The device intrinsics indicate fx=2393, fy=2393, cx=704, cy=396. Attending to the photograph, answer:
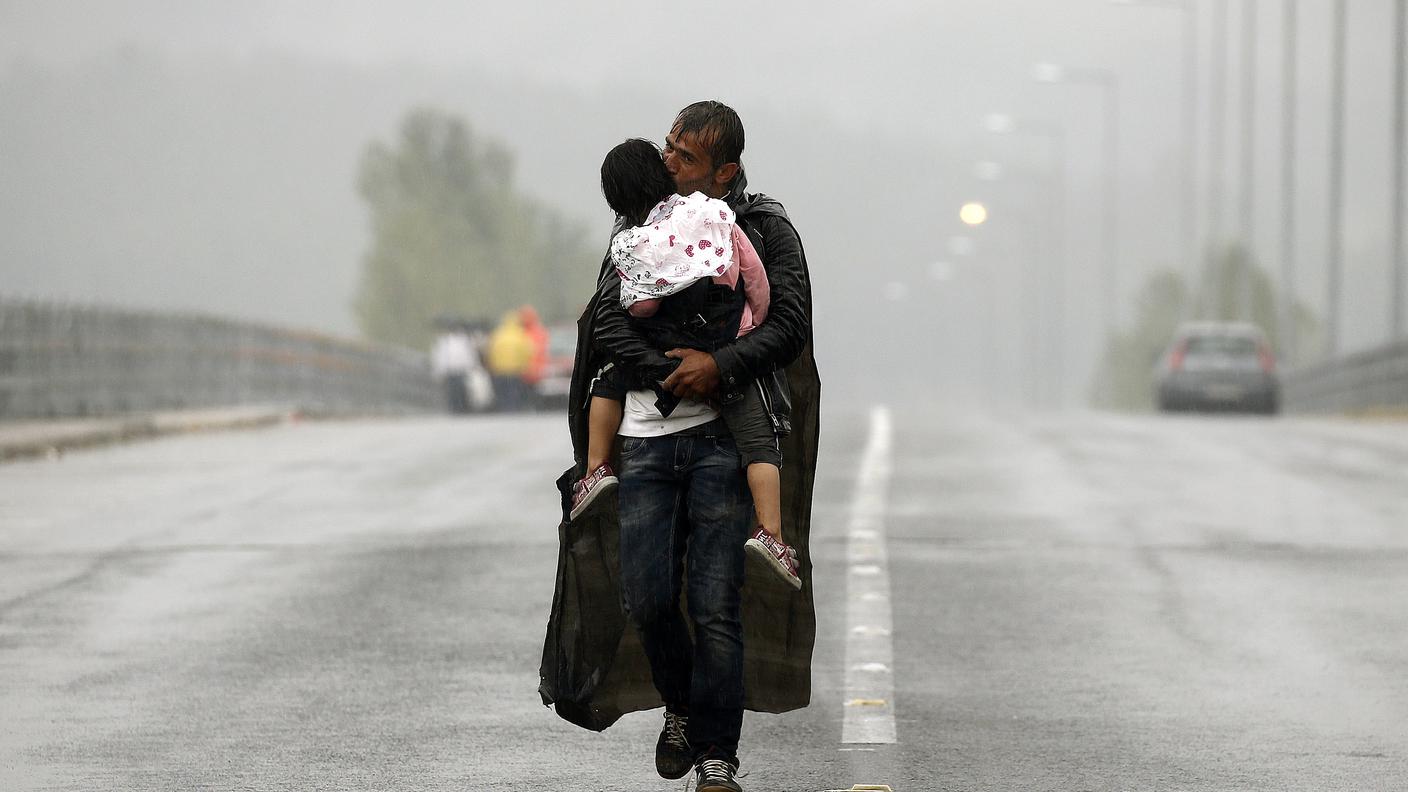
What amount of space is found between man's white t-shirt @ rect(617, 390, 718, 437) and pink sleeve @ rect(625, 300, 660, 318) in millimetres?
191

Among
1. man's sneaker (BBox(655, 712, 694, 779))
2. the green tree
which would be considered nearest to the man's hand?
man's sneaker (BBox(655, 712, 694, 779))

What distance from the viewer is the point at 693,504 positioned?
18.8 ft

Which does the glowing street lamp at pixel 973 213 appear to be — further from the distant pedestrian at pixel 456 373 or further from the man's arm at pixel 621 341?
the man's arm at pixel 621 341

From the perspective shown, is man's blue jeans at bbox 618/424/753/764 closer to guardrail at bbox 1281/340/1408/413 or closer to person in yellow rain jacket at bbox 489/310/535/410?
guardrail at bbox 1281/340/1408/413

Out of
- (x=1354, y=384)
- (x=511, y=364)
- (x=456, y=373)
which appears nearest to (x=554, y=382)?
(x=511, y=364)

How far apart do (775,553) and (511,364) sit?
33.8m

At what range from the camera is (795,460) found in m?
6.00

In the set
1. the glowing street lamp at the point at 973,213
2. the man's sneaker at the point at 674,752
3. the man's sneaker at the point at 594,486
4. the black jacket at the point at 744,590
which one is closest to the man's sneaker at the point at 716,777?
the man's sneaker at the point at 674,752

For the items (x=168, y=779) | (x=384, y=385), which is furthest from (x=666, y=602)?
(x=384, y=385)

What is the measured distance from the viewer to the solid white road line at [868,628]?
7.26m

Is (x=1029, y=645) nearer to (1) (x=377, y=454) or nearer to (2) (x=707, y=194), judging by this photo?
(2) (x=707, y=194)

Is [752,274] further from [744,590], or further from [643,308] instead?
[744,590]

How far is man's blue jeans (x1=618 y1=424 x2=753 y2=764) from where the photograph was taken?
225 inches

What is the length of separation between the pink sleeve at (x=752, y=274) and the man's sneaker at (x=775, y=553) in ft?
1.69
